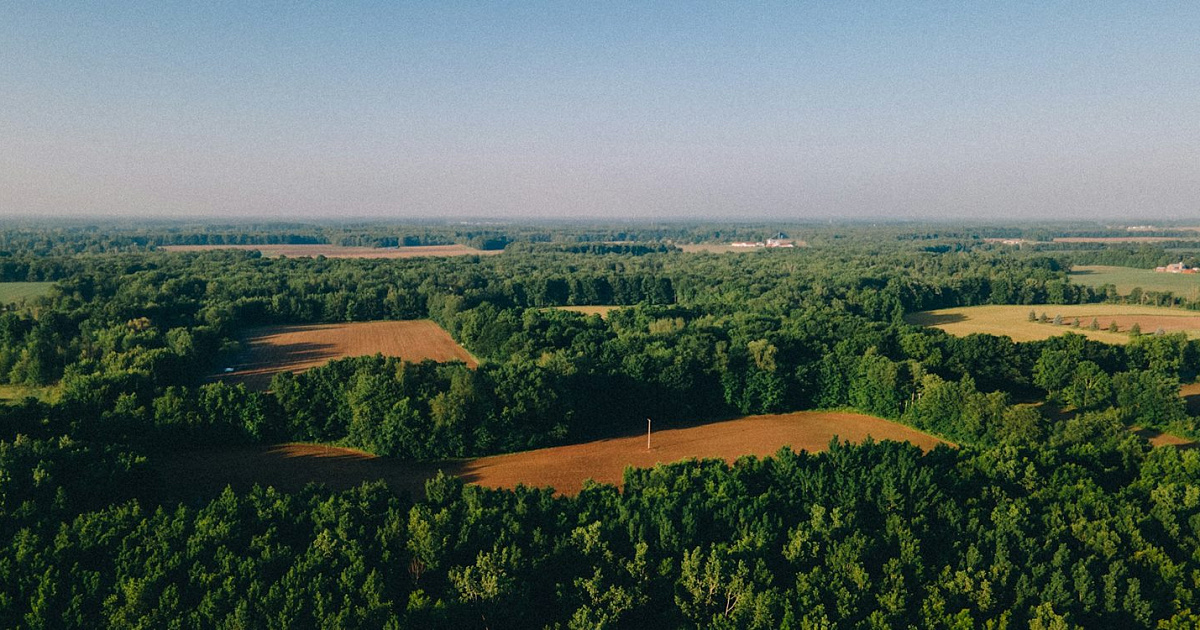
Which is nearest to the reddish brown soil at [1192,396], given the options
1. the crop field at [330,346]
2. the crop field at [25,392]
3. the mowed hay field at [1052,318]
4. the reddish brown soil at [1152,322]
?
the mowed hay field at [1052,318]

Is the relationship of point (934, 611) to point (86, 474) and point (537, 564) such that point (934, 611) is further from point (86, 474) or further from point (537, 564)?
point (86, 474)

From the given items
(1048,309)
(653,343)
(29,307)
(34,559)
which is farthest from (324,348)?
(1048,309)

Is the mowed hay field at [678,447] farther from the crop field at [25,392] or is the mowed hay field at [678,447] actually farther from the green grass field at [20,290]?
the green grass field at [20,290]

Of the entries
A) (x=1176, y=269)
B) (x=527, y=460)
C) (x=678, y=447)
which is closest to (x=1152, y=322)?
(x=1176, y=269)

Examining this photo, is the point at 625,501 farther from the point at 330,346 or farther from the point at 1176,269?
the point at 1176,269

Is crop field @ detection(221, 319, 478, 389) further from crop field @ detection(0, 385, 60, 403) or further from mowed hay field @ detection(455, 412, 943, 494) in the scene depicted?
mowed hay field @ detection(455, 412, 943, 494)

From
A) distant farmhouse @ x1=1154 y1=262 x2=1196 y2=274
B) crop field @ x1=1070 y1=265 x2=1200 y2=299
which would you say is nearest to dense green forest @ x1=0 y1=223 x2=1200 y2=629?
crop field @ x1=1070 y1=265 x2=1200 y2=299

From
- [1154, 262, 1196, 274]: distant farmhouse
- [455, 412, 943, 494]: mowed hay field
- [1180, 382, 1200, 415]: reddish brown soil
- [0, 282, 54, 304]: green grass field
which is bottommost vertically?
[455, 412, 943, 494]: mowed hay field
